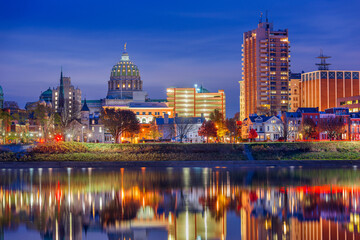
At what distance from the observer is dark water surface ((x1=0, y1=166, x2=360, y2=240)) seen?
32125 millimetres

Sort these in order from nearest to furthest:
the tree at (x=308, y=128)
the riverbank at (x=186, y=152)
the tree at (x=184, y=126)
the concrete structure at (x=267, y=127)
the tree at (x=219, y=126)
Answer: the riverbank at (x=186, y=152), the tree at (x=308, y=128), the tree at (x=219, y=126), the concrete structure at (x=267, y=127), the tree at (x=184, y=126)

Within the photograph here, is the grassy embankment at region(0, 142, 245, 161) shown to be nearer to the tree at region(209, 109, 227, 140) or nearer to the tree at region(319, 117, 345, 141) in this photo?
the tree at region(319, 117, 345, 141)

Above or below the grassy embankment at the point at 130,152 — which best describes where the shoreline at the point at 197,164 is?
below

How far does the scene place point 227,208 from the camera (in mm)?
40156

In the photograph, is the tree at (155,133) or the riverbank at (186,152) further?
the tree at (155,133)

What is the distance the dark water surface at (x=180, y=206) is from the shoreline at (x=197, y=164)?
1438 cm

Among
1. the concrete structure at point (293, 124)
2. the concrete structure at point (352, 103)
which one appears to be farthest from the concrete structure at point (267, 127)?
the concrete structure at point (352, 103)

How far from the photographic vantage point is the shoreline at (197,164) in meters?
78.7

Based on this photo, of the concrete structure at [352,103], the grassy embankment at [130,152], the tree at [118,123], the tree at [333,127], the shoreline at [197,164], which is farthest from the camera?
the concrete structure at [352,103]

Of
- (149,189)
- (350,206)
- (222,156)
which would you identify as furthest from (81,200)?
(222,156)

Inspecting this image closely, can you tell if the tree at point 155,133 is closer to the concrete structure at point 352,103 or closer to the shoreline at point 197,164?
the shoreline at point 197,164

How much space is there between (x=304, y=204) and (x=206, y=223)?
10717mm

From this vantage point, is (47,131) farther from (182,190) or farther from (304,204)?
(304,204)

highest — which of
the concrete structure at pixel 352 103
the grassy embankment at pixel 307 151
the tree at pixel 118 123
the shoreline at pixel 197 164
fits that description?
the concrete structure at pixel 352 103
